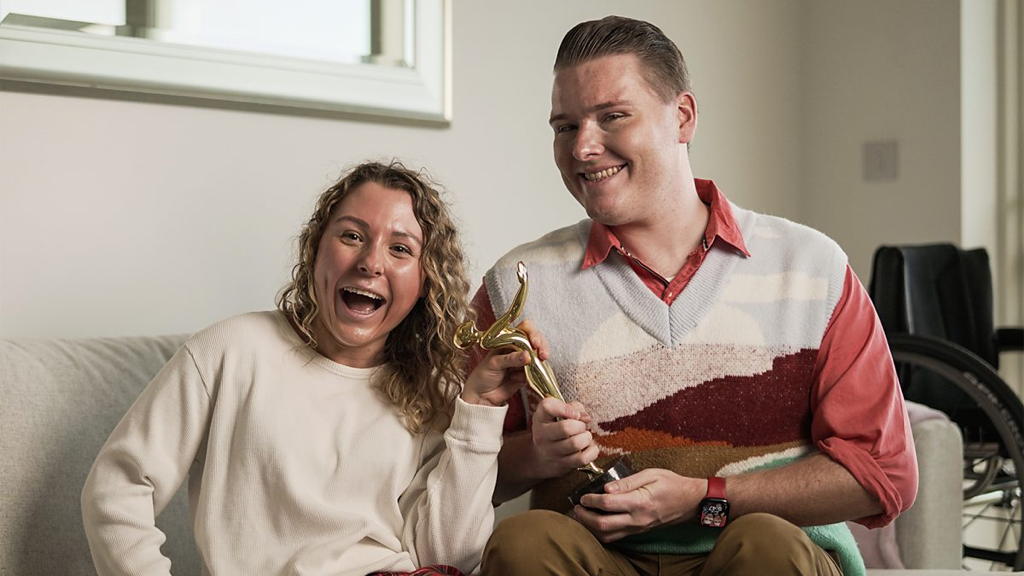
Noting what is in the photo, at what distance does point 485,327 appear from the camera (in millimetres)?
1755

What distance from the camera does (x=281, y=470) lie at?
1.48 meters

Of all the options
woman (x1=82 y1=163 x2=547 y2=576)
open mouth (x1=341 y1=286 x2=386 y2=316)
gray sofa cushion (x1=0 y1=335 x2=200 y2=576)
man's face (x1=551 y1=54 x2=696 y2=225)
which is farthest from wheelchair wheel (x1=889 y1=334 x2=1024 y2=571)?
gray sofa cushion (x1=0 y1=335 x2=200 y2=576)


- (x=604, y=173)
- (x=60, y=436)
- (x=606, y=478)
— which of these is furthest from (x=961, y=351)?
(x=60, y=436)

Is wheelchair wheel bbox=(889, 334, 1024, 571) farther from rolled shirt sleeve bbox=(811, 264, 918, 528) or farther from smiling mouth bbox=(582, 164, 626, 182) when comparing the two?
smiling mouth bbox=(582, 164, 626, 182)

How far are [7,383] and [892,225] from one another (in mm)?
2825

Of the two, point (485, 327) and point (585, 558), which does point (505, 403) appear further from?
point (585, 558)

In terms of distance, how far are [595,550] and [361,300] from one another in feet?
1.62

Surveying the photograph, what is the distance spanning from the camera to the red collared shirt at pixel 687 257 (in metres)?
1.67

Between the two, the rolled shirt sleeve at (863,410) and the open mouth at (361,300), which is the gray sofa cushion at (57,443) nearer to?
the open mouth at (361,300)

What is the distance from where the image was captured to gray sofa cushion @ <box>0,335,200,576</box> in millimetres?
1535

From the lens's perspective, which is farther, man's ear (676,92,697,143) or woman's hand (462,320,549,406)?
man's ear (676,92,697,143)

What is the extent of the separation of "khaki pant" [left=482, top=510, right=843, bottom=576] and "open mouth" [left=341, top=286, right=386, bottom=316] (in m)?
0.37

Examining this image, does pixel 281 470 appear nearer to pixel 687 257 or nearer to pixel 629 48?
pixel 687 257

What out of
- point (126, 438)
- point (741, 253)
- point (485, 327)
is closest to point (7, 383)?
point (126, 438)
